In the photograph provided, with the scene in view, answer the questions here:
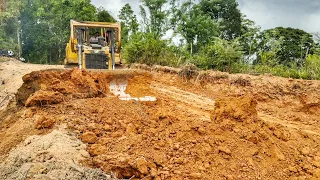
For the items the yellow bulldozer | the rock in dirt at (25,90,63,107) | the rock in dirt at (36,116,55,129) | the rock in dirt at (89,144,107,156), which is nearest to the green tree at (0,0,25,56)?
the yellow bulldozer

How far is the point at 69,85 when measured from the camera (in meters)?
7.21

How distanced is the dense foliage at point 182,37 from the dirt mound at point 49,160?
817cm

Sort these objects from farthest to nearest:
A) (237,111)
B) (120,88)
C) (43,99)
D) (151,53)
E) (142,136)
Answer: (151,53)
(120,88)
(43,99)
(237,111)
(142,136)


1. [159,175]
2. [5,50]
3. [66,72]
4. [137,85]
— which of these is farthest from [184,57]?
[5,50]

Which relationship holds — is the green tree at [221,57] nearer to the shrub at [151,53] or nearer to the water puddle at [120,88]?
the shrub at [151,53]

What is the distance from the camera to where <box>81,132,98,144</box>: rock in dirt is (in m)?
5.16

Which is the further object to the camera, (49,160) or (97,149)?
(97,149)

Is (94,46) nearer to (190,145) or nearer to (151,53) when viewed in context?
(151,53)

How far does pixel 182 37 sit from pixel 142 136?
20.2 meters

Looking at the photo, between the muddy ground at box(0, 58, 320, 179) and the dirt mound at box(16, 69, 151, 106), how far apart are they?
2 centimetres

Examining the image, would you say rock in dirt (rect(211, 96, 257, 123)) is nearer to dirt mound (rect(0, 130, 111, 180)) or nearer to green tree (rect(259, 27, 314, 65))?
dirt mound (rect(0, 130, 111, 180))

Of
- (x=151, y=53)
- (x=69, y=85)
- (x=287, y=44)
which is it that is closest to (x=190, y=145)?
(x=69, y=85)

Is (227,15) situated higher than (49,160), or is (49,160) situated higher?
Answer: (227,15)

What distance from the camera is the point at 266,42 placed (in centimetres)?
1708
